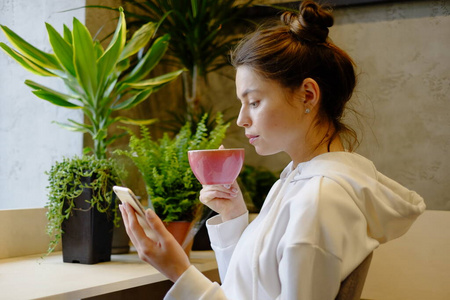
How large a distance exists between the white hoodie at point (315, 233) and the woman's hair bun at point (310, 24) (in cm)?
29

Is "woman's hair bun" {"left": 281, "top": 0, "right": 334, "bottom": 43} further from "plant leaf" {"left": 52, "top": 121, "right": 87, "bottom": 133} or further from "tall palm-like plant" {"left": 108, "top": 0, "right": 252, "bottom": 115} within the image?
"tall palm-like plant" {"left": 108, "top": 0, "right": 252, "bottom": 115}

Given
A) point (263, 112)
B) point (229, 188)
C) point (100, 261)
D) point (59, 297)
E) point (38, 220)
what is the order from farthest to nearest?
1. point (38, 220)
2. point (100, 261)
3. point (229, 188)
4. point (59, 297)
5. point (263, 112)

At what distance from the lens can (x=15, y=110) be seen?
8.20 feet

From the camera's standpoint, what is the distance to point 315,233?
3.57 ft

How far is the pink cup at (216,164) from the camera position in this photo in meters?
1.45

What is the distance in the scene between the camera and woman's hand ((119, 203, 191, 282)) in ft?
4.04

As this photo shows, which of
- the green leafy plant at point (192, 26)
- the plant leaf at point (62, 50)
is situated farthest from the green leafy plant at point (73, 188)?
the green leafy plant at point (192, 26)

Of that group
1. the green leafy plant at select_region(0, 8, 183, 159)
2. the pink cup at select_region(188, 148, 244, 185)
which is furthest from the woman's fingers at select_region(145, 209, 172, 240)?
the green leafy plant at select_region(0, 8, 183, 159)

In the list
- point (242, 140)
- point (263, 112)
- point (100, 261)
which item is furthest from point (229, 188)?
point (242, 140)

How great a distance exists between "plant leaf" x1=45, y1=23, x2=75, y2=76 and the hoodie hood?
1095mm

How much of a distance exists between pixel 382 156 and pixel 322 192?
1.76 m

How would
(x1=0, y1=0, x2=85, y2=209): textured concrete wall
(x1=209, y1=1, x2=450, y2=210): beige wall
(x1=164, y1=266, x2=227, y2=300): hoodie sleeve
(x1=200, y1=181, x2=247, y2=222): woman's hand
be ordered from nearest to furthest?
(x1=164, y1=266, x2=227, y2=300): hoodie sleeve
(x1=200, y1=181, x2=247, y2=222): woman's hand
(x1=0, y1=0, x2=85, y2=209): textured concrete wall
(x1=209, y1=1, x2=450, y2=210): beige wall

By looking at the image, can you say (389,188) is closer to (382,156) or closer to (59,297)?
(59,297)

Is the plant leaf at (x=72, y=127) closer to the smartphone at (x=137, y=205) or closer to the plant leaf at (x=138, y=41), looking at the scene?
the plant leaf at (x=138, y=41)
